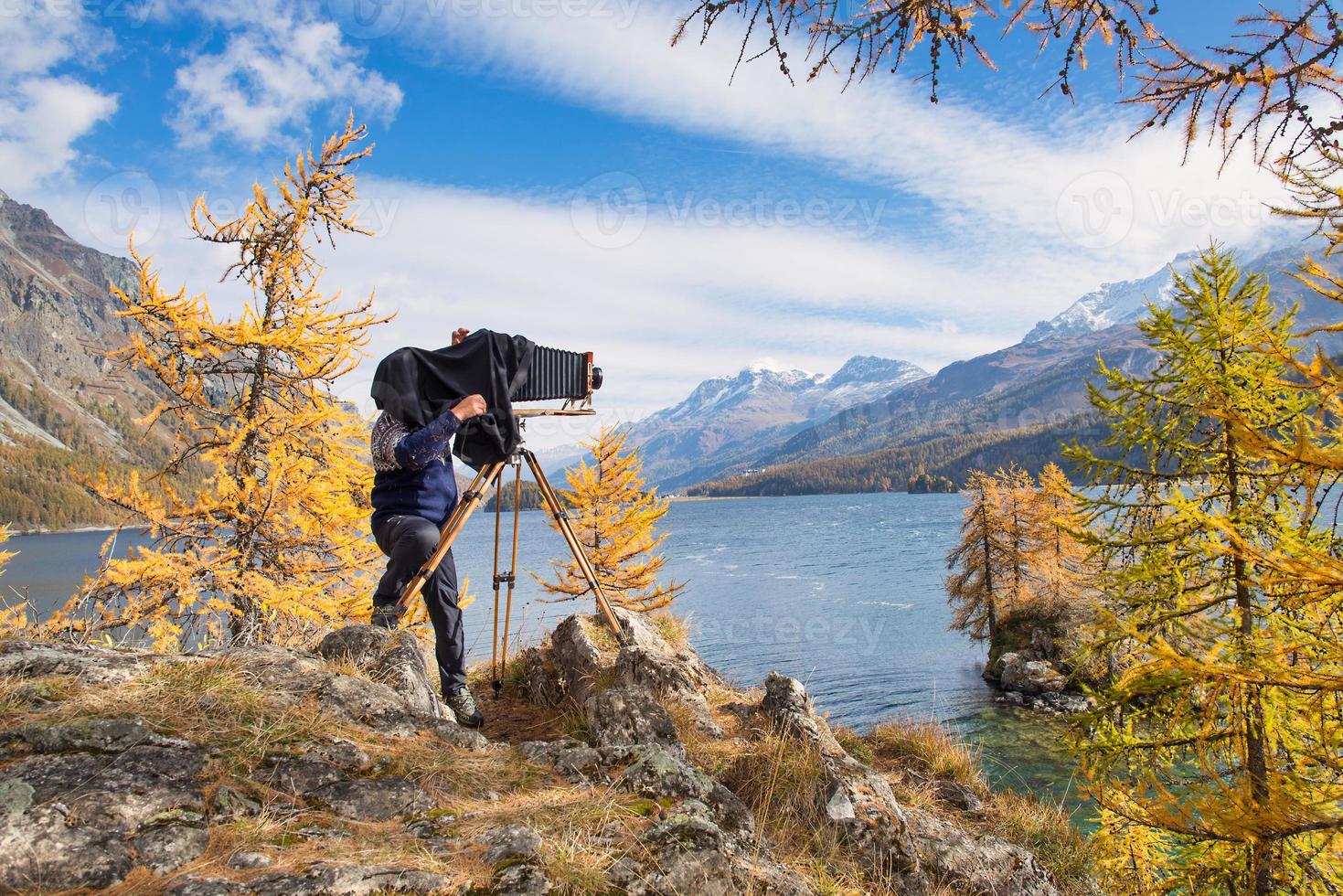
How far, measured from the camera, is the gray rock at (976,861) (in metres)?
3.58

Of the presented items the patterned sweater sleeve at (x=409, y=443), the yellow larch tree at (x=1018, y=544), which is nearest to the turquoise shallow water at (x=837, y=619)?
the patterned sweater sleeve at (x=409, y=443)

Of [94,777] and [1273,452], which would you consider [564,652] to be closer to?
[94,777]

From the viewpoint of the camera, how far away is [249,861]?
6.06 feet

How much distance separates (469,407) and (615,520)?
588 inches

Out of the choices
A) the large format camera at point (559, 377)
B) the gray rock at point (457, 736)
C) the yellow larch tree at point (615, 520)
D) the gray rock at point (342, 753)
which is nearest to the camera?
the gray rock at point (342, 753)

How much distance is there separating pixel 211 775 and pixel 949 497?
15614 cm

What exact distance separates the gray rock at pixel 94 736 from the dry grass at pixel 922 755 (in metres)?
5.94

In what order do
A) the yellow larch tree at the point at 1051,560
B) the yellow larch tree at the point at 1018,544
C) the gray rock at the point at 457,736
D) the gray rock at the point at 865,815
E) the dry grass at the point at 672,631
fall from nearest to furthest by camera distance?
the gray rock at the point at 457,736 → the gray rock at the point at 865,815 → the dry grass at the point at 672,631 → the yellow larch tree at the point at 1051,560 → the yellow larch tree at the point at 1018,544

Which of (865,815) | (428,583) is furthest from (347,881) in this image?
(865,815)

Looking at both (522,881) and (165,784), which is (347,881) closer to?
(522,881)

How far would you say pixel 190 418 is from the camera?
8.56m

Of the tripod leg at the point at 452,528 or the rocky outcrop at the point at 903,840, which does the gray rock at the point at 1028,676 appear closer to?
the rocky outcrop at the point at 903,840

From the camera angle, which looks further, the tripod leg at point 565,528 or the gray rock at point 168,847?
the tripod leg at point 565,528

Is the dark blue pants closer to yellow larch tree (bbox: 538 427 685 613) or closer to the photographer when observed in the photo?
the photographer
